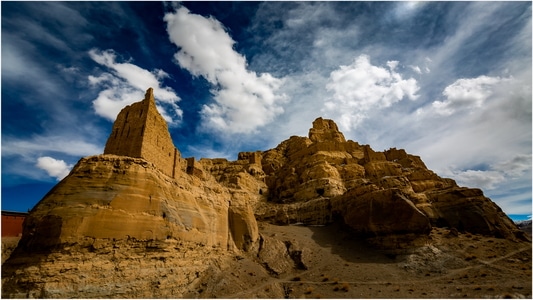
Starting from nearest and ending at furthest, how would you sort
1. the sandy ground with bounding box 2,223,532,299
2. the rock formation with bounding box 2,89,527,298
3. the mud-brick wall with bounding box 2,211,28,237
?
1. the rock formation with bounding box 2,89,527,298
2. the sandy ground with bounding box 2,223,532,299
3. the mud-brick wall with bounding box 2,211,28,237

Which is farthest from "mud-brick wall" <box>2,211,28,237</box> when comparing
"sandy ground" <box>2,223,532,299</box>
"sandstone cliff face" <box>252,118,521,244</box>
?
"sandstone cliff face" <box>252,118,521,244</box>

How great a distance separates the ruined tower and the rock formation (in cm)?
9

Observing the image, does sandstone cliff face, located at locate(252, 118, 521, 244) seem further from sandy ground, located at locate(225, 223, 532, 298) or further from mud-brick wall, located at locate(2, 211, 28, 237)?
mud-brick wall, located at locate(2, 211, 28, 237)

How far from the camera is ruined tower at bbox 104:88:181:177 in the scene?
21.3 metres

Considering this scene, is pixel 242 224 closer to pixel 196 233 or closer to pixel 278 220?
pixel 196 233

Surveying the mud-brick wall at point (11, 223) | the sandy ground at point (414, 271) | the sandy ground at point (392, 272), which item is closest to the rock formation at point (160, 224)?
the sandy ground at point (392, 272)

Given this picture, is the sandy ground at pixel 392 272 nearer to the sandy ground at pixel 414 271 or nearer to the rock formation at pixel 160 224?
the sandy ground at pixel 414 271

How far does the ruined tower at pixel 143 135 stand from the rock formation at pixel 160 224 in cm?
9

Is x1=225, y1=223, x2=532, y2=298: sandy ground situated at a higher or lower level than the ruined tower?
lower

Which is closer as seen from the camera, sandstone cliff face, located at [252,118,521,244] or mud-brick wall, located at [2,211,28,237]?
mud-brick wall, located at [2,211,28,237]

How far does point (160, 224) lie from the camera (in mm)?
19391

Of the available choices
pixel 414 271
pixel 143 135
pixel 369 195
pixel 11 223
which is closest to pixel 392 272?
pixel 414 271

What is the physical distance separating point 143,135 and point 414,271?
28.1 m

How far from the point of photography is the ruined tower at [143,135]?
2128cm
